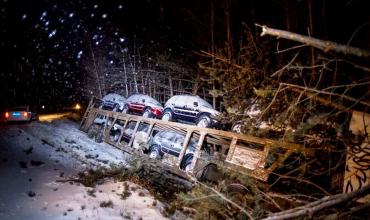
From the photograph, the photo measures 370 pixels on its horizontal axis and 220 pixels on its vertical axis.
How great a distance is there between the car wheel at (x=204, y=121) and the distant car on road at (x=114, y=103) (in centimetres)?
896

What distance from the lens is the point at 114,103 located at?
24.1 m

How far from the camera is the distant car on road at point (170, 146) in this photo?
1420 cm

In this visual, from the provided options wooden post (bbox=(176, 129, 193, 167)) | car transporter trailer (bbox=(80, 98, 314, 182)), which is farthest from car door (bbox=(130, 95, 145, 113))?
wooden post (bbox=(176, 129, 193, 167))

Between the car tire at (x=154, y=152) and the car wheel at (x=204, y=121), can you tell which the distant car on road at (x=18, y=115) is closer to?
the car tire at (x=154, y=152)

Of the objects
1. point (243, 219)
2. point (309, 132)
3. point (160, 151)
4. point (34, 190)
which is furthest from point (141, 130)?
point (309, 132)

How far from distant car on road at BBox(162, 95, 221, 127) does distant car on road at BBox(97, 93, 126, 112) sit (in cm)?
662

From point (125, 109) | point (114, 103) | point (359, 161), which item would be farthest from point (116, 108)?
point (359, 161)

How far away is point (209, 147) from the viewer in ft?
47.8

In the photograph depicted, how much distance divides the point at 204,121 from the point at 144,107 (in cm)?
532

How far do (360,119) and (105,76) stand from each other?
29.4m

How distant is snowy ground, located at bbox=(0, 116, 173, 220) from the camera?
28.6 ft

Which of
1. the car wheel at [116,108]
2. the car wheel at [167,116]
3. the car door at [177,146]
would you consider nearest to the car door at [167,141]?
the car door at [177,146]

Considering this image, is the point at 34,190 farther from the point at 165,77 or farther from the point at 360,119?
the point at 165,77

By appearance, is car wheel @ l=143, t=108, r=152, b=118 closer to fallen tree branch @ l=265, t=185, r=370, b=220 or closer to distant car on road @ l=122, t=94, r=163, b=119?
distant car on road @ l=122, t=94, r=163, b=119
